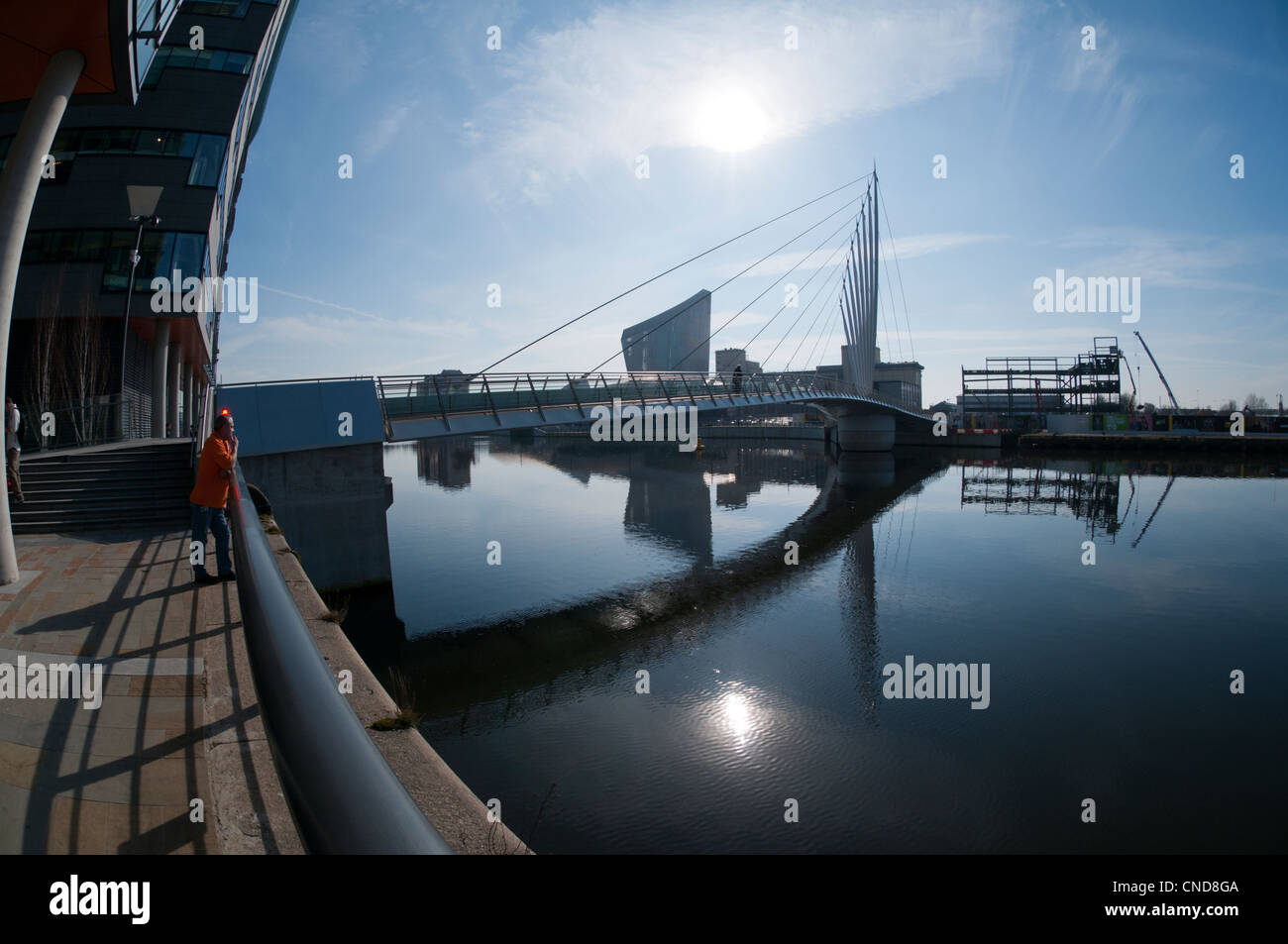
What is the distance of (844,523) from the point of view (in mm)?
25406

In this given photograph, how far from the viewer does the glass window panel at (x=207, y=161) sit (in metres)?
23.0

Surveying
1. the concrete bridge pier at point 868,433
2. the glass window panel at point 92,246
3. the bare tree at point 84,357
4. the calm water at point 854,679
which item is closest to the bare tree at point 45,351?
the bare tree at point 84,357

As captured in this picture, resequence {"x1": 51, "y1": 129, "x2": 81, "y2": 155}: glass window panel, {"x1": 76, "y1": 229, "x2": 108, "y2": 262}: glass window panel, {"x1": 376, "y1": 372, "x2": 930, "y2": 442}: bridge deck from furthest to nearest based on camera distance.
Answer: {"x1": 51, "y1": 129, "x2": 81, "y2": 155}: glass window panel, {"x1": 76, "y1": 229, "x2": 108, "y2": 262}: glass window panel, {"x1": 376, "y1": 372, "x2": 930, "y2": 442}: bridge deck

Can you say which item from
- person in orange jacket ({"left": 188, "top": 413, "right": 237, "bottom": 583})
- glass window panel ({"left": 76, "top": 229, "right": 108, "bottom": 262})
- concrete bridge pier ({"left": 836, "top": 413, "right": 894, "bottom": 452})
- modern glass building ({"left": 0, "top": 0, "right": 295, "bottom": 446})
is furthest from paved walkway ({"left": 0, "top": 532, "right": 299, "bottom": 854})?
concrete bridge pier ({"left": 836, "top": 413, "right": 894, "bottom": 452})

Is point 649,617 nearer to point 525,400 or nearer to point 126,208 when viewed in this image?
point 525,400

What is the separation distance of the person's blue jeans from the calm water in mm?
3279

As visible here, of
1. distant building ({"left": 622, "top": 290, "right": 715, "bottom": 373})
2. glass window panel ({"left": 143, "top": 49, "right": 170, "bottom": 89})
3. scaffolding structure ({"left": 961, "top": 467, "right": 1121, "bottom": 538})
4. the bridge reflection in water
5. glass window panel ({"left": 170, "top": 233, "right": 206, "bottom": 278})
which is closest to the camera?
the bridge reflection in water

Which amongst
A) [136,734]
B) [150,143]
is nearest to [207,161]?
[150,143]

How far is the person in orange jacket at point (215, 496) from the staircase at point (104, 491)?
330cm

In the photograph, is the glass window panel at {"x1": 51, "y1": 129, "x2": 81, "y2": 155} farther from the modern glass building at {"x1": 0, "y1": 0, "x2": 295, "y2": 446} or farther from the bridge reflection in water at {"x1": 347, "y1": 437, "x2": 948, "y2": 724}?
the bridge reflection in water at {"x1": 347, "y1": 437, "x2": 948, "y2": 724}

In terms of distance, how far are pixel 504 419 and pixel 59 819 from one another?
15032 millimetres

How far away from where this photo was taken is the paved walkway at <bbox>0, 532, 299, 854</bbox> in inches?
114

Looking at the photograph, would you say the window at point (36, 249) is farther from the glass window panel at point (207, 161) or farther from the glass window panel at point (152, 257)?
the glass window panel at point (207, 161)

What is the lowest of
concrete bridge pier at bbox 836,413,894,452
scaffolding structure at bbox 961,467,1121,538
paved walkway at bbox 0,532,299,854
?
scaffolding structure at bbox 961,467,1121,538
